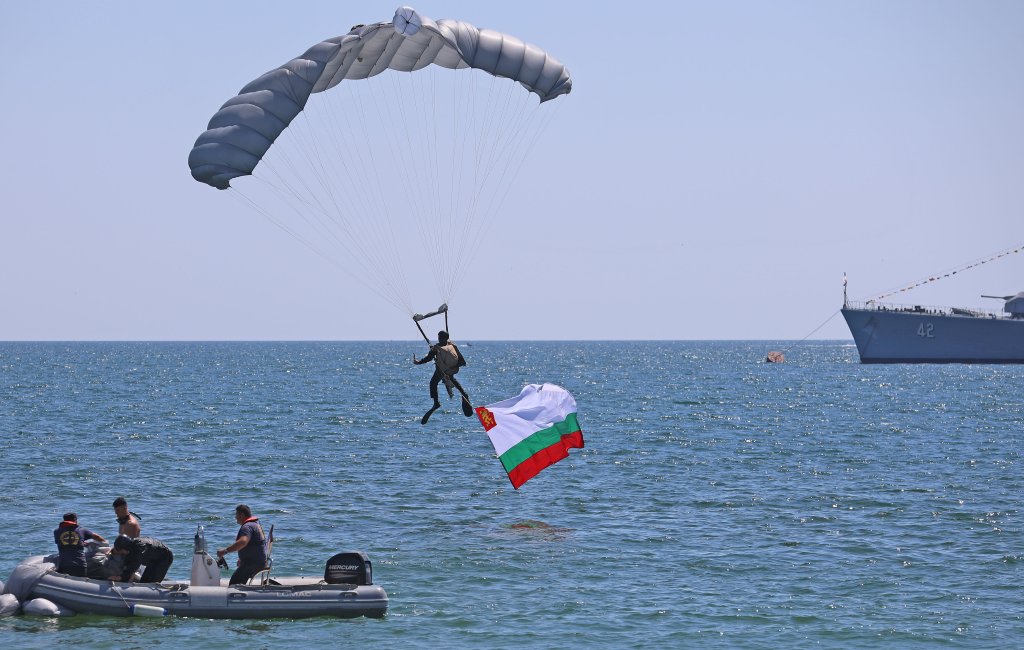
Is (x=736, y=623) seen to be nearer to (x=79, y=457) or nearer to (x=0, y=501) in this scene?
(x=0, y=501)

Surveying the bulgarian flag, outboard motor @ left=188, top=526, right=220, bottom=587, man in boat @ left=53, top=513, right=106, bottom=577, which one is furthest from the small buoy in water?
the bulgarian flag

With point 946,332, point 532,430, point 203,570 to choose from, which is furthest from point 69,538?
point 946,332

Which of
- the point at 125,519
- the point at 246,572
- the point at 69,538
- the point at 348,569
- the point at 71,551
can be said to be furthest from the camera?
the point at 348,569

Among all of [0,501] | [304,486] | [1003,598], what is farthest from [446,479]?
[1003,598]

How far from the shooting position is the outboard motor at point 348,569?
2120cm

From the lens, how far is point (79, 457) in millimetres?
43688

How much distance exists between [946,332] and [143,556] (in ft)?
391

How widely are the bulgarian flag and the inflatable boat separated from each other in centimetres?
702

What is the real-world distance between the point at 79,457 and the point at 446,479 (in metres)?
14.2

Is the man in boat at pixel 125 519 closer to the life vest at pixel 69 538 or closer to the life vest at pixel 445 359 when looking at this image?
the life vest at pixel 69 538

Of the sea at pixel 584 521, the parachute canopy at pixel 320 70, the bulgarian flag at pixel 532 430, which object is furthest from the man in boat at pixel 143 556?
the bulgarian flag at pixel 532 430

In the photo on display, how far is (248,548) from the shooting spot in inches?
816

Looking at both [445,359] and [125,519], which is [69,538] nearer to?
[125,519]

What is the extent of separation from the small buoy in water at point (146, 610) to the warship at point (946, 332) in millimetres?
118006
